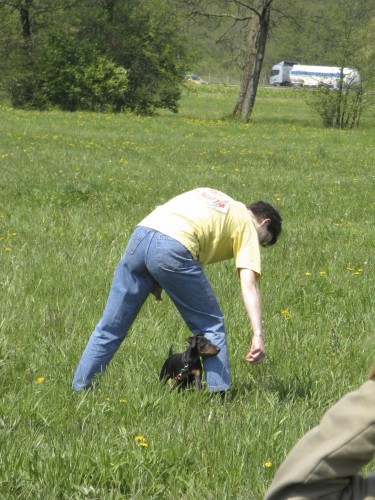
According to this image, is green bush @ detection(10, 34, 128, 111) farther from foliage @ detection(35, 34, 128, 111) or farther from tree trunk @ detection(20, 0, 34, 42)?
tree trunk @ detection(20, 0, 34, 42)

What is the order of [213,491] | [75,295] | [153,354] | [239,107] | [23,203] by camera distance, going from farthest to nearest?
1. [239,107]
2. [23,203]
3. [75,295]
4. [153,354]
5. [213,491]

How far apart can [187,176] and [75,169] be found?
5.61ft

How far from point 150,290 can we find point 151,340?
2.78 feet

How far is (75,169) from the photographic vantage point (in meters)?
12.2

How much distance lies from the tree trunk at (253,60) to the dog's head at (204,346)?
985 inches

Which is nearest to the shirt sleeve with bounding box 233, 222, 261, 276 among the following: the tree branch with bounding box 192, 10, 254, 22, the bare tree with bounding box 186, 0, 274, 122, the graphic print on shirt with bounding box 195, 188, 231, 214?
the graphic print on shirt with bounding box 195, 188, 231, 214

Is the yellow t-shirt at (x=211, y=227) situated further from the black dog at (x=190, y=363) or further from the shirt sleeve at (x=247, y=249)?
the black dog at (x=190, y=363)

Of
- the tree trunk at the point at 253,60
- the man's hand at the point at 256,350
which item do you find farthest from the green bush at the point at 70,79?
the man's hand at the point at 256,350

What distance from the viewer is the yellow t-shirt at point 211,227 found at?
12.0 feet

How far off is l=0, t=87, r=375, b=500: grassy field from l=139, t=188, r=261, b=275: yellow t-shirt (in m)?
0.68

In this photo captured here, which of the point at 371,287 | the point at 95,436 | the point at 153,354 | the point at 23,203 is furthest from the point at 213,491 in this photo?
the point at 23,203

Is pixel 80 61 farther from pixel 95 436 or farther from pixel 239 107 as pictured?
pixel 95 436

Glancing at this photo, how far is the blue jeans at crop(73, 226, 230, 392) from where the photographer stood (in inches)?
144

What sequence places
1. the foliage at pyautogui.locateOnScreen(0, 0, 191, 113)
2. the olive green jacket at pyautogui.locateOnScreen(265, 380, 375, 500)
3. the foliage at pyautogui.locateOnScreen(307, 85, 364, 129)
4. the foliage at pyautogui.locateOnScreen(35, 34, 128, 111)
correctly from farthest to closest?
1. the foliage at pyautogui.locateOnScreen(0, 0, 191, 113)
2. the foliage at pyautogui.locateOnScreen(35, 34, 128, 111)
3. the foliage at pyautogui.locateOnScreen(307, 85, 364, 129)
4. the olive green jacket at pyautogui.locateOnScreen(265, 380, 375, 500)
